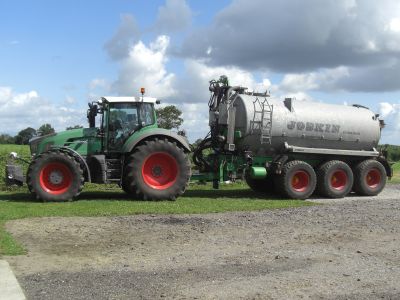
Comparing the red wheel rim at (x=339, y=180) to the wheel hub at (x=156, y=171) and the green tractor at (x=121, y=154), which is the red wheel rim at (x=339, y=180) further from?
the wheel hub at (x=156, y=171)

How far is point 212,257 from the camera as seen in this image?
812 cm

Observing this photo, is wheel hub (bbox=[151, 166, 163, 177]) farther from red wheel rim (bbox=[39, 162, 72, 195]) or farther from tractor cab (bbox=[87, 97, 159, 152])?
red wheel rim (bbox=[39, 162, 72, 195])

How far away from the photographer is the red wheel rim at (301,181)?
53.4ft

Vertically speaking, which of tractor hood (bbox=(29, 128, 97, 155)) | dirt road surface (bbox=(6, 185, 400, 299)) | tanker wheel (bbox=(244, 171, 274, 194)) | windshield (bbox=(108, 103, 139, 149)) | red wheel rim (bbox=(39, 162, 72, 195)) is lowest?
dirt road surface (bbox=(6, 185, 400, 299))

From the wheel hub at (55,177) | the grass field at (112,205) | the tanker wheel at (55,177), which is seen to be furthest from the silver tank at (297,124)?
the wheel hub at (55,177)

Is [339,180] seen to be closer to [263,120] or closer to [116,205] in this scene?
[263,120]

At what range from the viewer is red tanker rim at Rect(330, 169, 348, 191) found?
17.0 meters

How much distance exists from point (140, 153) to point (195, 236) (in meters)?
5.10

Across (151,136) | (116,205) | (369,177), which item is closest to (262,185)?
(369,177)

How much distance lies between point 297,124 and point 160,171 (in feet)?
14.8

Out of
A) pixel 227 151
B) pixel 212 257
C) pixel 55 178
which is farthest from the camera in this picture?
pixel 227 151

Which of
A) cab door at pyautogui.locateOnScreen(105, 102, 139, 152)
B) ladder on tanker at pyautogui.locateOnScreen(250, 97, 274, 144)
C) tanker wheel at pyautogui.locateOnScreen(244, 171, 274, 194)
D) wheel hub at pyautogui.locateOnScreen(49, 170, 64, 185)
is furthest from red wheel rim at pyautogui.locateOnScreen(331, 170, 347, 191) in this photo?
wheel hub at pyautogui.locateOnScreen(49, 170, 64, 185)

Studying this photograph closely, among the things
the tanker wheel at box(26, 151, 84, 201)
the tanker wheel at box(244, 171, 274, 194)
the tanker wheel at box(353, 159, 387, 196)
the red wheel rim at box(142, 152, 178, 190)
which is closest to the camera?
the tanker wheel at box(26, 151, 84, 201)

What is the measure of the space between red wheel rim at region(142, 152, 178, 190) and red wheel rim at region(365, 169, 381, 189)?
692 centimetres
